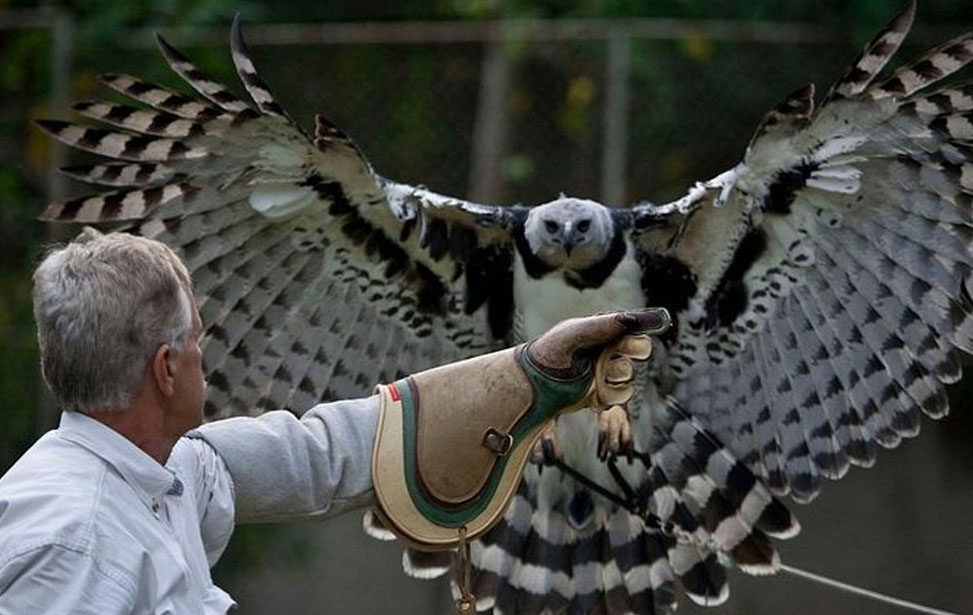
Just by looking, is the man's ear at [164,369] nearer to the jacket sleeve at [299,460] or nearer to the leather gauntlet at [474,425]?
the jacket sleeve at [299,460]

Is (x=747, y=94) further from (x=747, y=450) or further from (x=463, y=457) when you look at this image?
(x=463, y=457)

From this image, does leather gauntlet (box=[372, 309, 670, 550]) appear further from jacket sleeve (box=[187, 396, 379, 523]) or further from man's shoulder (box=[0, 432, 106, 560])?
man's shoulder (box=[0, 432, 106, 560])

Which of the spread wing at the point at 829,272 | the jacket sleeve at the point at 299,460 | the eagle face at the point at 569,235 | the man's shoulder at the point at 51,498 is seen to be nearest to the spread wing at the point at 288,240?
the eagle face at the point at 569,235

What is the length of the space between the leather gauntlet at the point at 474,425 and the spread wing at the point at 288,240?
1.58 meters

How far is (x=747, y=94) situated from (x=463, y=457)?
3.93 m

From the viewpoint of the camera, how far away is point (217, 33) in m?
7.12

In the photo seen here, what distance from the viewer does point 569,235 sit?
4.91m

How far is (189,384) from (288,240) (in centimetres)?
249

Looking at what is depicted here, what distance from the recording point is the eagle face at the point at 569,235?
4906mm

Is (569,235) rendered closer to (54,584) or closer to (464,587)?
(464,587)

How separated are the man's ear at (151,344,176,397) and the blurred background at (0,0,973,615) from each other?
3990mm

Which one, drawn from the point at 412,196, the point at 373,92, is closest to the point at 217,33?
the point at 373,92

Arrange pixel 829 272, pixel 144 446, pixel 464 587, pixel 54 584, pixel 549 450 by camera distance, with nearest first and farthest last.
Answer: pixel 54 584 < pixel 144 446 < pixel 464 587 < pixel 829 272 < pixel 549 450

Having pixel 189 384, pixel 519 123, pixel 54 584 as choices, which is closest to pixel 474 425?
pixel 189 384
